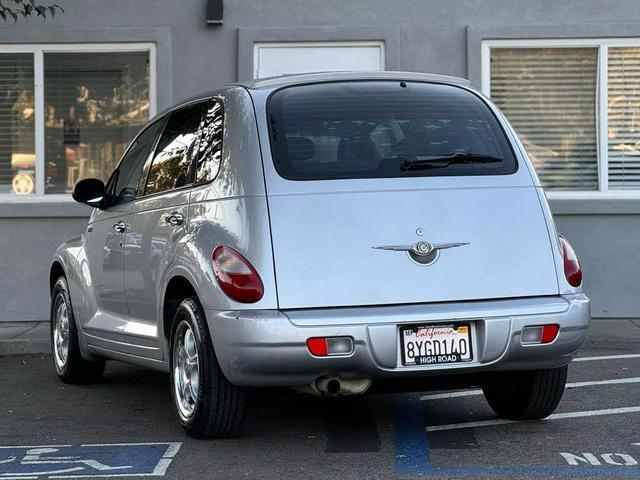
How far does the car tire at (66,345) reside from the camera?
28.2ft

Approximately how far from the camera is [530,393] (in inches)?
265

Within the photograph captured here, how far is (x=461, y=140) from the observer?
6473 millimetres

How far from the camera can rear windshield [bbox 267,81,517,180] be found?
20.5ft

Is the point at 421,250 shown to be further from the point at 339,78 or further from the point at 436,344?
the point at 339,78

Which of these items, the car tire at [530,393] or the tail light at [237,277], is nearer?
the tail light at [237,277]

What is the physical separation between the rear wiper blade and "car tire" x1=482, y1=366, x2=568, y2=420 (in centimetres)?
108

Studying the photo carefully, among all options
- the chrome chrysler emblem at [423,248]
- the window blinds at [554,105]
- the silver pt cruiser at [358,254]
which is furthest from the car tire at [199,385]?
the window blinds at [554,105]

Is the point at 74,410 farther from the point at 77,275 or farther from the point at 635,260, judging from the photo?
the point at 635,260

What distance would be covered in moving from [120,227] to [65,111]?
547 cm

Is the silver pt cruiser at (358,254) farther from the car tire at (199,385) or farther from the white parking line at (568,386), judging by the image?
the white parking line at (568,386)


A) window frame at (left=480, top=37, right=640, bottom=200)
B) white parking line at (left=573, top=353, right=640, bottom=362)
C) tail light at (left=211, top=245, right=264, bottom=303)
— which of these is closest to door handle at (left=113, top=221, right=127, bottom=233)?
tail light at (left=211, top=245, right=264, bottom=303)

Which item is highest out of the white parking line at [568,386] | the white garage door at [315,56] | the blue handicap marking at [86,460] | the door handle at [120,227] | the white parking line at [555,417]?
the white garage door at [315,56]

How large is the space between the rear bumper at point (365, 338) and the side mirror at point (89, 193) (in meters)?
2.23

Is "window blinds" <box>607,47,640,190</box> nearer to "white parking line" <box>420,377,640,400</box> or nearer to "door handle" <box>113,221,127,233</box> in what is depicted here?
"white parking line" <box>420,377,640,400</box>
